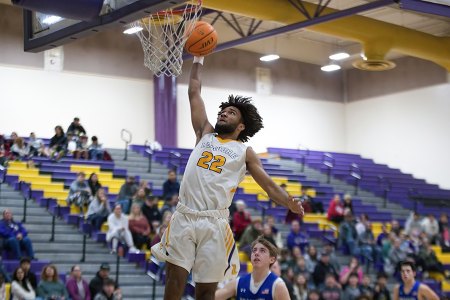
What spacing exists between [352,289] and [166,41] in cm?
852

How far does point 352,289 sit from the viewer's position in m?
15.2

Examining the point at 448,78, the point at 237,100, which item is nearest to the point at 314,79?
the point at 448,78

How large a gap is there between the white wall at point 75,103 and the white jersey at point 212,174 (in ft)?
53.5

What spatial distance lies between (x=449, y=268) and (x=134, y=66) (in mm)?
10879

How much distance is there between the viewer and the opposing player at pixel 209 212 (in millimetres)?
5512

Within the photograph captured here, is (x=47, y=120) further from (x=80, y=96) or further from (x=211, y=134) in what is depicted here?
(x=211, y=134)

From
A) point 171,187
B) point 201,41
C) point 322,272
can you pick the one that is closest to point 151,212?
point 171,187

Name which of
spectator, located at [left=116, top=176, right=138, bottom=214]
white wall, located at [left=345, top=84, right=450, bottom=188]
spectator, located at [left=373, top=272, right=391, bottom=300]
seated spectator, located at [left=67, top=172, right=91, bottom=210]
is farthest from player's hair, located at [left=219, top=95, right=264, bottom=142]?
white wall, located at [left=345, top=84, right=450, bottom=188]

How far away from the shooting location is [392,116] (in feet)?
91.9

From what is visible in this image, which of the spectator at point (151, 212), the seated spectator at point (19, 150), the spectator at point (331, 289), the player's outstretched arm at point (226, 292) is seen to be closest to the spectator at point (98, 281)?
the spectator at point (151, 212)

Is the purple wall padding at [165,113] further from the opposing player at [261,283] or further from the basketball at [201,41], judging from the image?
the basketball at [201,41]

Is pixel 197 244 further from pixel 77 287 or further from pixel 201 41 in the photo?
pixel 77 287

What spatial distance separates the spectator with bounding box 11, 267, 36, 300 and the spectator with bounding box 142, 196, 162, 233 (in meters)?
3.62

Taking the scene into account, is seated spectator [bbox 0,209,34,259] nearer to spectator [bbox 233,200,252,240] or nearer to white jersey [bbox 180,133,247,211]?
spectator [bbox 233,200,252,240]
